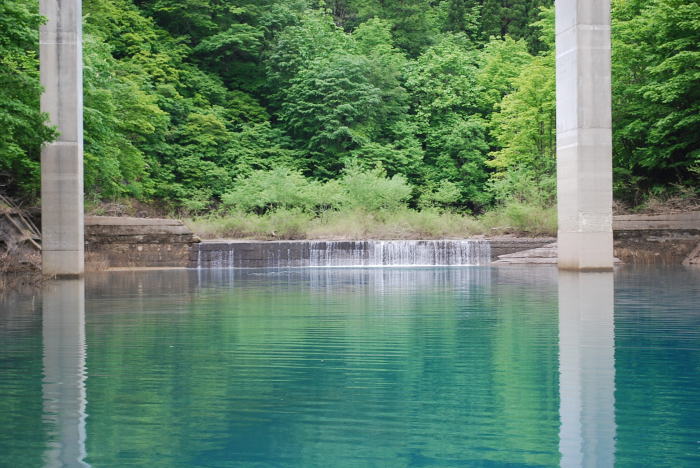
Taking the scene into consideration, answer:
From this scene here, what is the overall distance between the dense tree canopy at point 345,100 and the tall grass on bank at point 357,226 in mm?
1891

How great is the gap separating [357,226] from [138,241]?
862 centimetres

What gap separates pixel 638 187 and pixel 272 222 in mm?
13697

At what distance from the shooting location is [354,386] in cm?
592

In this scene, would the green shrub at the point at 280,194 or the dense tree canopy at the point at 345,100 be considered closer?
the dense tree canopy at the point at 345,100

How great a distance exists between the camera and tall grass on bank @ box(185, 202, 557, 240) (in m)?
33.3

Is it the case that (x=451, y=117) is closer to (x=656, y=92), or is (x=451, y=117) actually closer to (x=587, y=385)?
(x=656, y=92)

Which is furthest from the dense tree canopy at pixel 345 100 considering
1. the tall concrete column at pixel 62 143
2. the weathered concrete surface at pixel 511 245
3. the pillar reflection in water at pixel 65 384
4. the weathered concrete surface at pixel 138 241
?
the pillar reflection in water at pixel 65 384

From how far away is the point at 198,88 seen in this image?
48031 mm

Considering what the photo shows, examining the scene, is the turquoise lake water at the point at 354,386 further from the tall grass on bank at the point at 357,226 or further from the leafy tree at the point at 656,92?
the tall grass on bank at the point at 357,226

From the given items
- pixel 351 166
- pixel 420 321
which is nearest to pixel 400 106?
pixel 351 166

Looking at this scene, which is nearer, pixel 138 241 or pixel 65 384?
pixel 65 384

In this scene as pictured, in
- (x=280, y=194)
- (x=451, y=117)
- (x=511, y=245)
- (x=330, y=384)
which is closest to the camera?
(x=330, y=384)

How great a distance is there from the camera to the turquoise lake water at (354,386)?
4.25m

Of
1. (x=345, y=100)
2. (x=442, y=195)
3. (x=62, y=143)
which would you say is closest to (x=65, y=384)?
(x=62, y=143)
